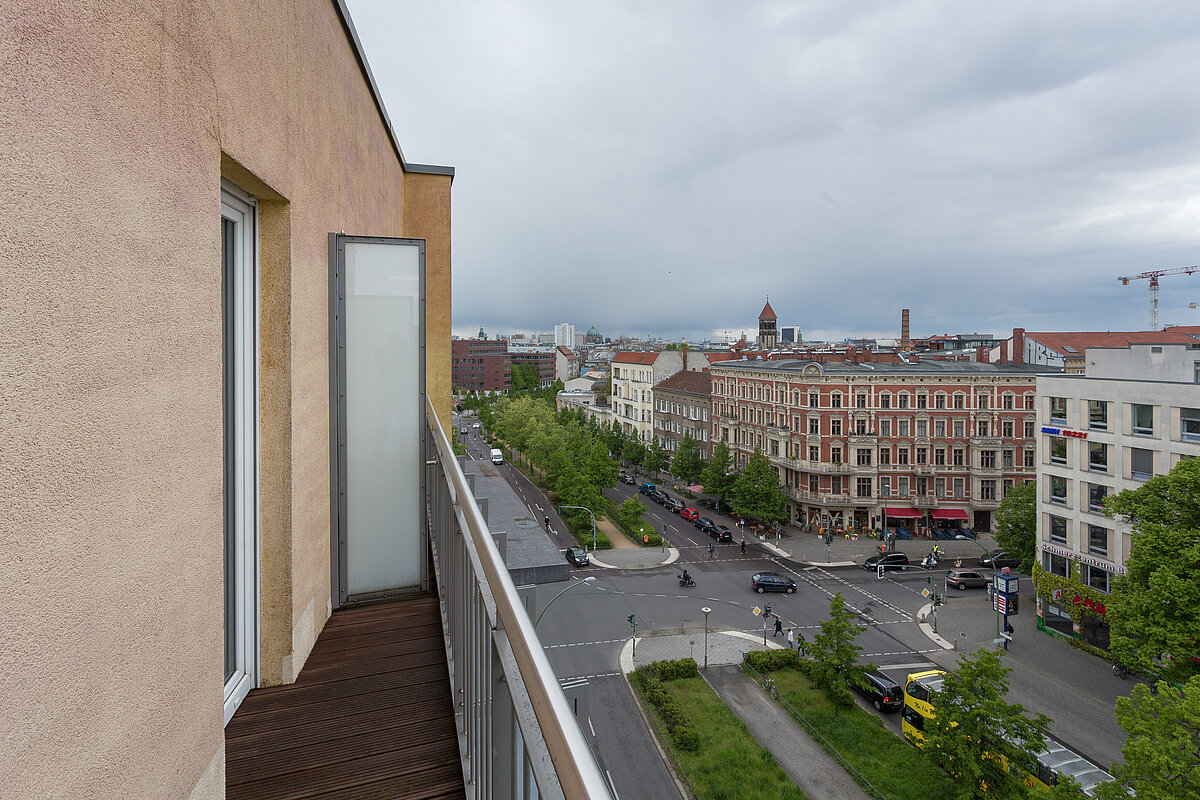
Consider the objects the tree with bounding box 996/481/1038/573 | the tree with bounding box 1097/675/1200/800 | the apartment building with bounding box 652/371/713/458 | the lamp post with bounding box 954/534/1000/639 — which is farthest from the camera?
the apartment building with bounding box 652/371/713/458

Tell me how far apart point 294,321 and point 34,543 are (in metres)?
2.75

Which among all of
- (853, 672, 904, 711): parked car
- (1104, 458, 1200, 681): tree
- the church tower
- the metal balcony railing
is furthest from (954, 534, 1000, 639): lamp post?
the church tower

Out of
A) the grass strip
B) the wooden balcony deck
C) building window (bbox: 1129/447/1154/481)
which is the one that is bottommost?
the grass strip

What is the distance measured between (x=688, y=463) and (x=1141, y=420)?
90.0 ft

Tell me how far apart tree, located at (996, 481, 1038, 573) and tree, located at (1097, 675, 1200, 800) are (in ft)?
67.9

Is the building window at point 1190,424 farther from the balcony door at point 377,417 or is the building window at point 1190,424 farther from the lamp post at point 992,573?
the balcony door at point 377,417

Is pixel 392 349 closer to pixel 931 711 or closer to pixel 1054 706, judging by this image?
pixel 931 711

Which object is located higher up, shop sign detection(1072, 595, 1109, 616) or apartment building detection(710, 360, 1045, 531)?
apartment building detection(710, 360, 1045, 531)

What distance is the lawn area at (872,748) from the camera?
46.8 feet

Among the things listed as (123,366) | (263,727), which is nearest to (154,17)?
(123,366)

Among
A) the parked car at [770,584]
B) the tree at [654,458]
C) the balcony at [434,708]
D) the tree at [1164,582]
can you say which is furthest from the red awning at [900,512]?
the balcony at [434,708]

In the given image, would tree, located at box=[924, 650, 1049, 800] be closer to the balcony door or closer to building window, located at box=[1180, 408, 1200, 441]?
the balcony door

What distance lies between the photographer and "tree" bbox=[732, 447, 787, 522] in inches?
1471

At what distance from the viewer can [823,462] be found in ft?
127
